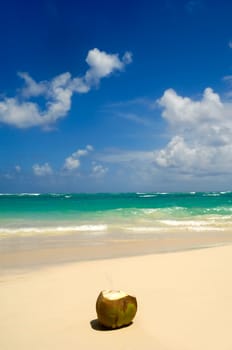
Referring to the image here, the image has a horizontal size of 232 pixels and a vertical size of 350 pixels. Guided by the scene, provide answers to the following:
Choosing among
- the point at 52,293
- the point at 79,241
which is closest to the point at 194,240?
the point at 79,241

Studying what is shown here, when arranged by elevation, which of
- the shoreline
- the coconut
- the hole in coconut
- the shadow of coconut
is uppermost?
the hole in coconut

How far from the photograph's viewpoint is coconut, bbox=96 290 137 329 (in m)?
3.95

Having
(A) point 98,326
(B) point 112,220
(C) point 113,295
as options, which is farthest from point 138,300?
(B) point 112,220

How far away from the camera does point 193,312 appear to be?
4582 mm

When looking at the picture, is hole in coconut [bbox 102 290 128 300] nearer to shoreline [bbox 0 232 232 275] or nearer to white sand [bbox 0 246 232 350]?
white sand [bbox 0 246 232 350]

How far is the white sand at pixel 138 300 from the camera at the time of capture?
3.85 metres

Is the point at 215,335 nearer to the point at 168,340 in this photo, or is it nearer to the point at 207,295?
the point at 168,340

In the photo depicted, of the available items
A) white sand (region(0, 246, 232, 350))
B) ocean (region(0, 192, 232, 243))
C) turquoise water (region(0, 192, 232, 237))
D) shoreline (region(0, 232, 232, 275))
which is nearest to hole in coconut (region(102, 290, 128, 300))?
white sand (region(0, 246, 232, 350))

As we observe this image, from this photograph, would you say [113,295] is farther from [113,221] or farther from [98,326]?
[113,221]

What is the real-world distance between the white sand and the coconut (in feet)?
0.39

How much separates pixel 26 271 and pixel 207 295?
3947mm

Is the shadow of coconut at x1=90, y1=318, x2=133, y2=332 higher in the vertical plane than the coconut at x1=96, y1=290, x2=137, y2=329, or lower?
lower

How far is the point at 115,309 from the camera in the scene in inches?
156

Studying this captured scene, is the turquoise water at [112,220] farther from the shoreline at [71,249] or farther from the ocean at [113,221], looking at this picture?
the shoreline at [71,249]
